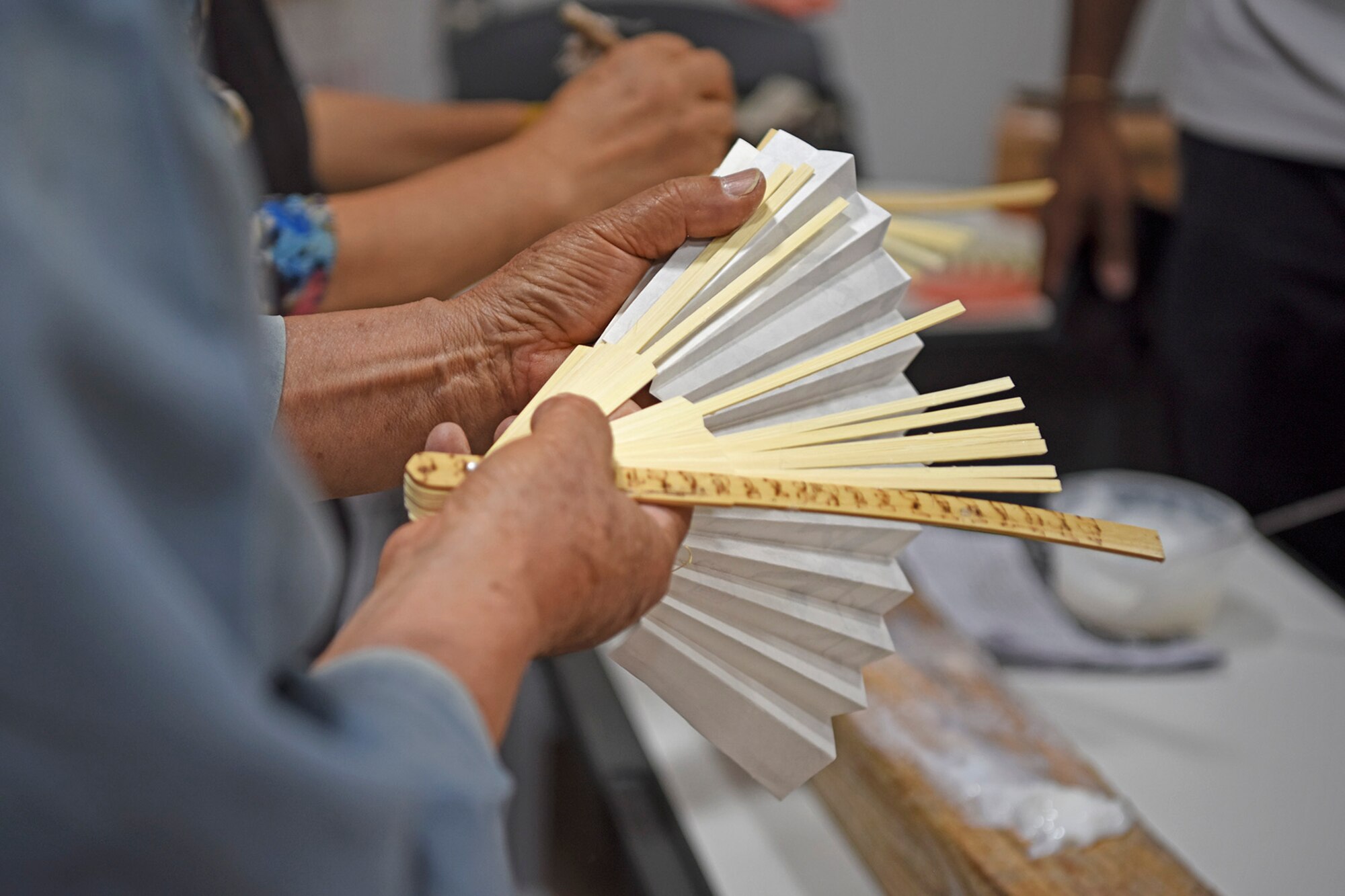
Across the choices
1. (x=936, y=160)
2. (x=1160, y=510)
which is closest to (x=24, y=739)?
(x=1160, y=510)

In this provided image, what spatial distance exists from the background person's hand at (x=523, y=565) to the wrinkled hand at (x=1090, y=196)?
3.52 ft

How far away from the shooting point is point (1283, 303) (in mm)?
1218

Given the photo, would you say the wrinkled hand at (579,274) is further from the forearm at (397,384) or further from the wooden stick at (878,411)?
the wooden stick at (878,411)

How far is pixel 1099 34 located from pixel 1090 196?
232mm

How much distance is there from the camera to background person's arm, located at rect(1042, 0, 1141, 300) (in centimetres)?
132

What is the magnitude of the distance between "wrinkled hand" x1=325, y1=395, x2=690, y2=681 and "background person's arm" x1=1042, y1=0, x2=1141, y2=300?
1.08 m

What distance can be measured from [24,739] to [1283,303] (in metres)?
1.32

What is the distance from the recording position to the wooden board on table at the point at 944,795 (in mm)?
658

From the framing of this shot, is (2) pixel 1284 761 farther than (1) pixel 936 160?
No

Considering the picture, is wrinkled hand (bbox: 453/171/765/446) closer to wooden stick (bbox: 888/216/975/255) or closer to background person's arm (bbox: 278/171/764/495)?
background person's arm (bbox: 278/171/764/495)

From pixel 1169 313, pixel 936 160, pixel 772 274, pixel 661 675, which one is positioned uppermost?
pixel 772 274

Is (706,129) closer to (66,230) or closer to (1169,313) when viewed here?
(66,230)

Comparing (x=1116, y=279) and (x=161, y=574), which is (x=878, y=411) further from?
(x=1116, y=279)

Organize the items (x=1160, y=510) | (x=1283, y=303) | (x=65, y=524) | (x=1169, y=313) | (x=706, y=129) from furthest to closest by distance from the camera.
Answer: (x=1169, y=313), (x=1283, y=303), (x=1160, y=510), (x=706, y=129), (x=65, y=524)
